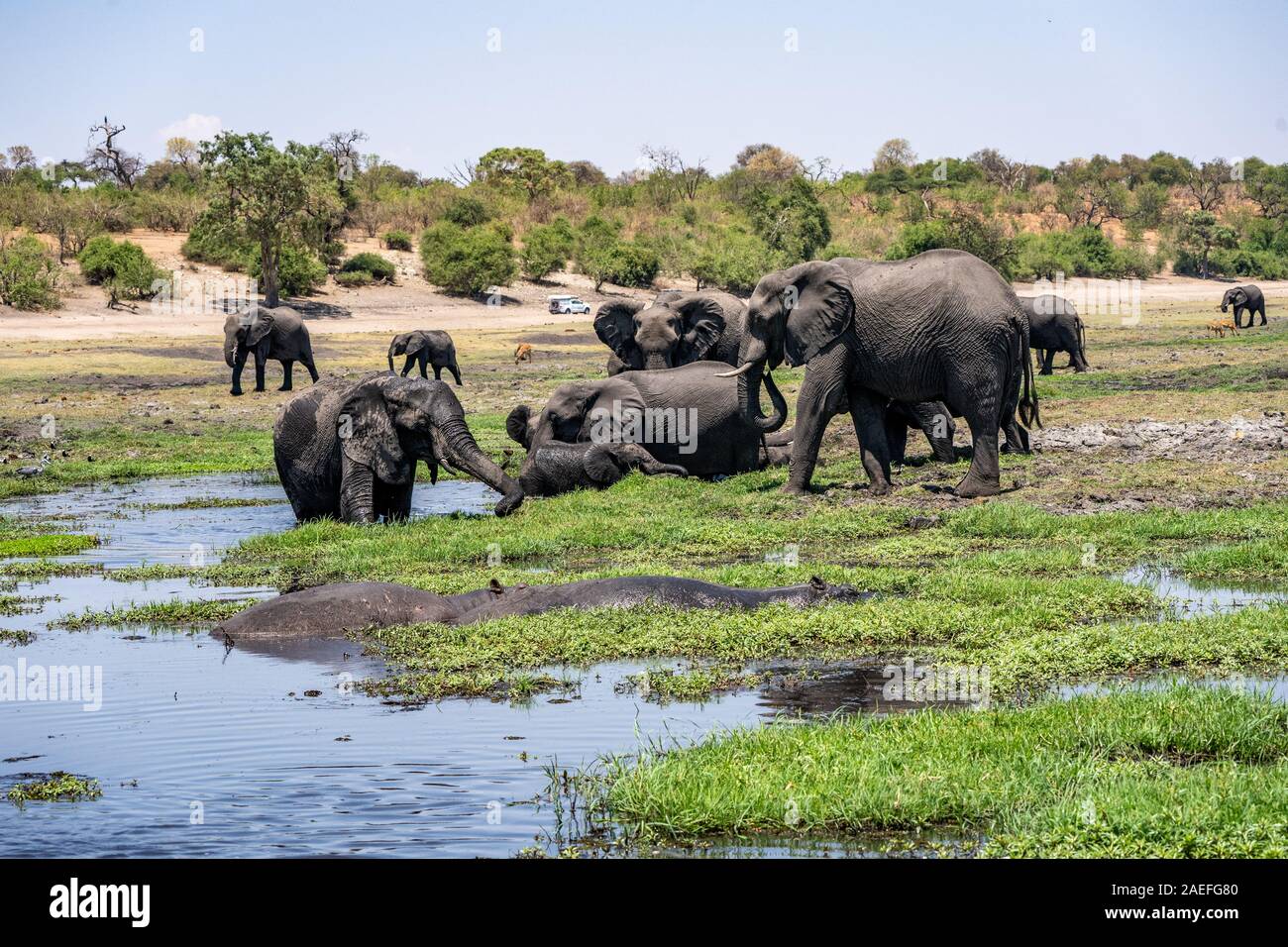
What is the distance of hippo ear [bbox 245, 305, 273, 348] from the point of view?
33.5 meters

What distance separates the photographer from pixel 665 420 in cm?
1939

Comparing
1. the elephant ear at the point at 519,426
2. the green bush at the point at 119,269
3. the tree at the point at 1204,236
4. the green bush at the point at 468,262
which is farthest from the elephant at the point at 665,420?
the tree at the point at 1204,236

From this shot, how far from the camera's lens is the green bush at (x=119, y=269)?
46.4 meters

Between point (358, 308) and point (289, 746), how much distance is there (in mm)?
42527

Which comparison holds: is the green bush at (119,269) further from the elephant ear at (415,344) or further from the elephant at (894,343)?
the elephant at (894,343)

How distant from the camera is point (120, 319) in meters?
43.4

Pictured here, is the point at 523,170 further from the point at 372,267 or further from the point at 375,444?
the point at 375,444

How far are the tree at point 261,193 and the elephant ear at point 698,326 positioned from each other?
26770mm

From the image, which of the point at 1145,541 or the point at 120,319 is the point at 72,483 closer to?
the point at 1145,541

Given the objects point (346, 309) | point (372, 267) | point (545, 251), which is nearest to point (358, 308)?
point (346, 309)

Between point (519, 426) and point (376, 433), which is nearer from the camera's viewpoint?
point (376, 433)
